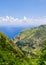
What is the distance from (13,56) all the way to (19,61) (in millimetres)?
1634

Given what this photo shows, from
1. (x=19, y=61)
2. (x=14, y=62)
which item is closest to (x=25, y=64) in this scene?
(x=19, y=61)

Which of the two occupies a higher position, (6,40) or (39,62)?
(6,40)

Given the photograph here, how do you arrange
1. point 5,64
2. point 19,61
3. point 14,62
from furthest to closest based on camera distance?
point 19,61, point 14,62, point 5,64

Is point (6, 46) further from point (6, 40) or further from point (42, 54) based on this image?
point (42, 54)

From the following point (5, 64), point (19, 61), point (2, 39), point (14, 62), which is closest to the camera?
point (5, 64)

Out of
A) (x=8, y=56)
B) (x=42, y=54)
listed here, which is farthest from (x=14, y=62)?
(x=42, y=54)

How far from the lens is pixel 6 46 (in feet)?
129

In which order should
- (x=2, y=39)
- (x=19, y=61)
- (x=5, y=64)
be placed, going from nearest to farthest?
(x=5, y=64) → (x=19, y=61) → (x=2, y=39)

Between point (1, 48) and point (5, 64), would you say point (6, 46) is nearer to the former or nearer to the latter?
point (1, 48)

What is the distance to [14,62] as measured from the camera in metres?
35.0

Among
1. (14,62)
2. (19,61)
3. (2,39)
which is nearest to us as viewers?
(14,62)

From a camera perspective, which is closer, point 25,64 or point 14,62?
point 14,62

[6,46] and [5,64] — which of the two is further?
[6,46]

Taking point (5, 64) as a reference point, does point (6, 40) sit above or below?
above
